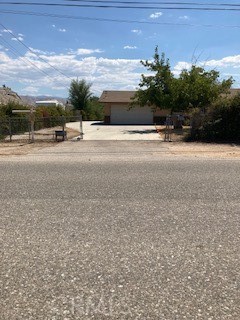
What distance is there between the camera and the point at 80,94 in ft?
209

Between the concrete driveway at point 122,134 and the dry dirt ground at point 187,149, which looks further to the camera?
the concrete driveway at point 122,134

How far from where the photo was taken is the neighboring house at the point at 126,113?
42781mm

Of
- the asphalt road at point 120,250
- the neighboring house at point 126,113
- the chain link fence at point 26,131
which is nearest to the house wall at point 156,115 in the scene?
the neighboring house at point 126,113

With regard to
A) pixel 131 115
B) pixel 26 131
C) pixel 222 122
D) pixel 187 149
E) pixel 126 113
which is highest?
pixel 126 113

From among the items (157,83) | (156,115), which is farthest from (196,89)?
(156,115)

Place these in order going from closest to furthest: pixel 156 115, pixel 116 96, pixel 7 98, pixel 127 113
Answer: pixel 156 115 < pixel 127 113 < pixel 116 96 < pixel 7 98

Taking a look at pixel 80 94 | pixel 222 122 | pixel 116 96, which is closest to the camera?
pixel 222 122

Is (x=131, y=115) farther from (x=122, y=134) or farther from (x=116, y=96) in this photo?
(x=122, y=134)

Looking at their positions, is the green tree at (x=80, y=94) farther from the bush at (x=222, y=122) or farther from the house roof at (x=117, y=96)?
the bush at (x=222, y=122)

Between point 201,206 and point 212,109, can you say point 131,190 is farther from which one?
point 212,109

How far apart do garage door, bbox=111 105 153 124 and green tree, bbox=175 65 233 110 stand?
15253mm

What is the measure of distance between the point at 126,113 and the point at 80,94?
2236 centimetres

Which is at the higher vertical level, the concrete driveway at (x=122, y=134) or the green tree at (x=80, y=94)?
the green tree at (x=80, y=94)

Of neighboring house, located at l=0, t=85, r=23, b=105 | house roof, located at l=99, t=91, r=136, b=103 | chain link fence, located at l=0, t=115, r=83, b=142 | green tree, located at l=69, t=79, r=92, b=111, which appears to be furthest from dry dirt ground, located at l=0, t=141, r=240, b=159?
green tree, located at l=69, t=79, r=92, b=111
